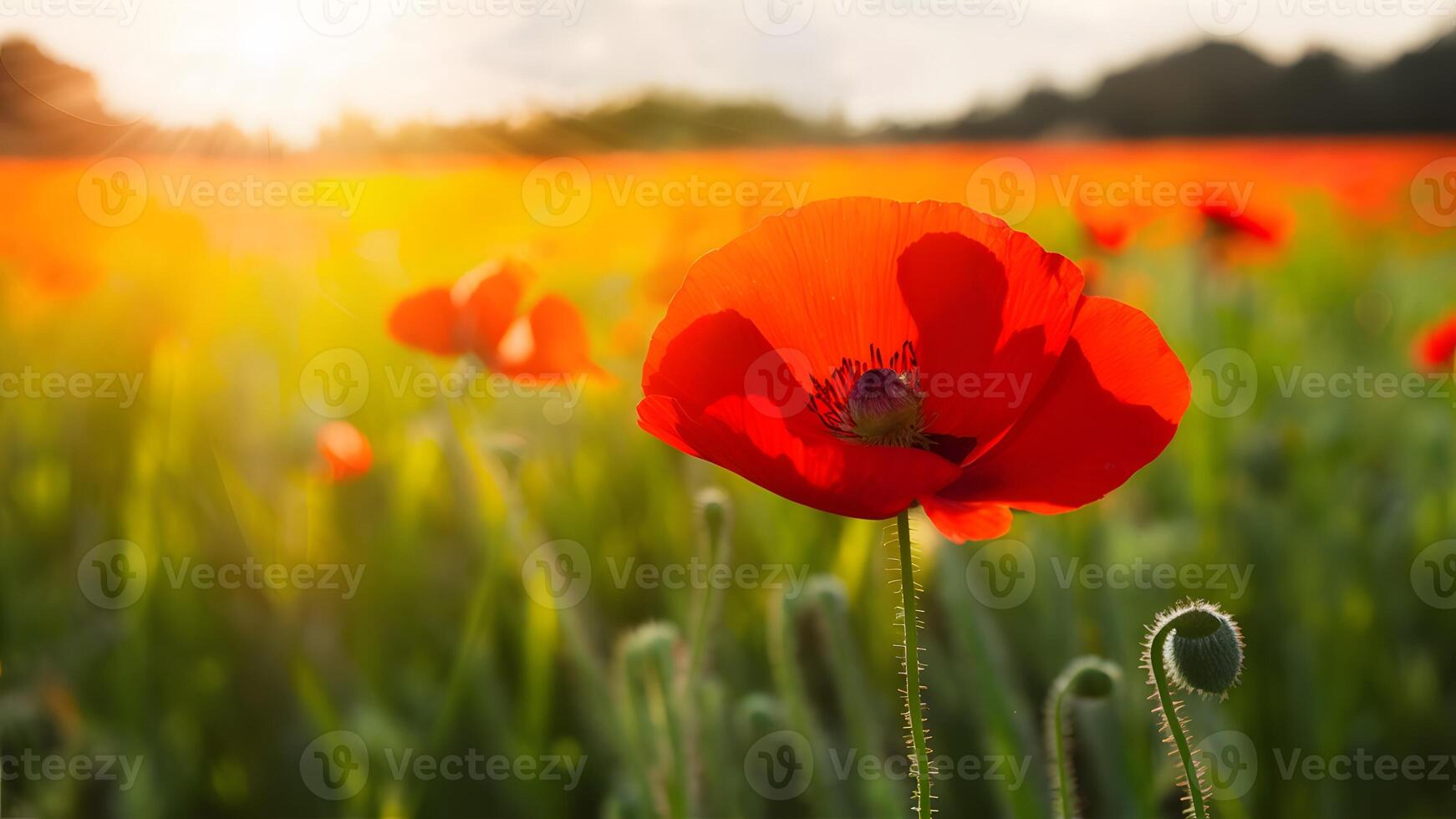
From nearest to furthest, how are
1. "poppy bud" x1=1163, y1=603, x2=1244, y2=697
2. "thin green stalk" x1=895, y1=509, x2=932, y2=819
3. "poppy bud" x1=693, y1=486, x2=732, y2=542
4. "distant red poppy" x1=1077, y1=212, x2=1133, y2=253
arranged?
"thin green stalk" x1=895, y1=509, x2=932, y2=819, "poppy bud" x1=1163, y1=603, x2=1244, y2=697, "poppy bud" x1=693, y1=486, x2=732, y2=542, "distant red poppy" x1=1077, y1=212, x2=1133, y2=253

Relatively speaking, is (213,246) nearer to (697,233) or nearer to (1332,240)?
(697,233)

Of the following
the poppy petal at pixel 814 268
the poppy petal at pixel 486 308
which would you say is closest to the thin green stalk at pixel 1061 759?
the poppy petal at pixel 814 268

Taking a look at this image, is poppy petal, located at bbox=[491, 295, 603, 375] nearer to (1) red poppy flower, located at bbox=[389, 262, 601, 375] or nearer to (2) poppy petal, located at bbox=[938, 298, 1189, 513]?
(1) red poppy flower, located at bbox=[389, 262, 601, 375]

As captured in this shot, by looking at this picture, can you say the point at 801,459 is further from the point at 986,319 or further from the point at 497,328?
the point at 497,328

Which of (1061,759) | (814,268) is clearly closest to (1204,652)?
(1061,759)

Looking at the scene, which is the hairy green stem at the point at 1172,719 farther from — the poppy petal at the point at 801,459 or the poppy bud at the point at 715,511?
the poppy bud at the point at 715,511

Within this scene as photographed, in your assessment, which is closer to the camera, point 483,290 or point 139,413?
point 483,290

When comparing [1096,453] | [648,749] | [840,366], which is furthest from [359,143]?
[1096,453]

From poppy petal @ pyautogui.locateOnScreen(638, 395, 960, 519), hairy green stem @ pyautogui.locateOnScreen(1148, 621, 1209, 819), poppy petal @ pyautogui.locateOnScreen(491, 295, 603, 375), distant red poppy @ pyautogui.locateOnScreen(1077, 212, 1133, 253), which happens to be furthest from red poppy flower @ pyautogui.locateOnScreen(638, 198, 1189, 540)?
distant red poppy @ pyautogui.locateOnScreen(1077, 212, 1133, 253)
